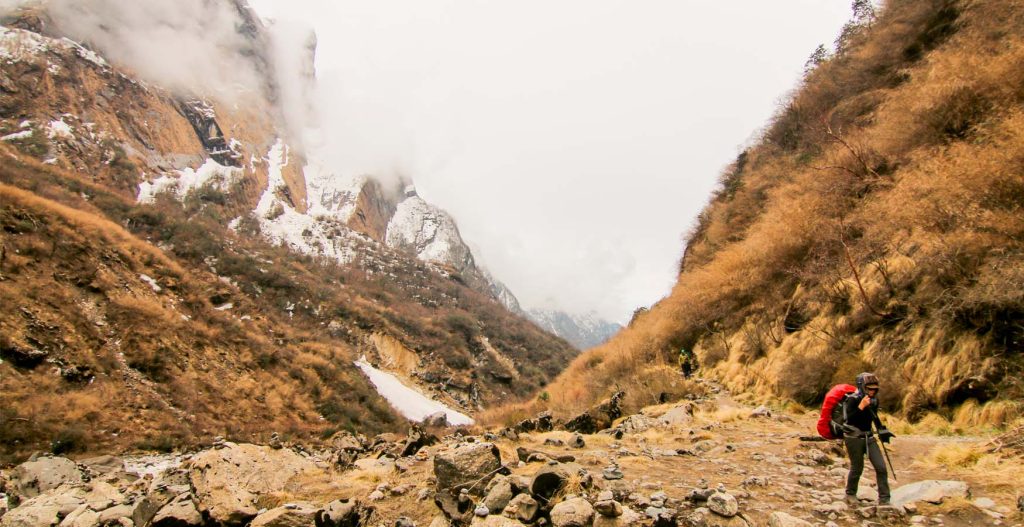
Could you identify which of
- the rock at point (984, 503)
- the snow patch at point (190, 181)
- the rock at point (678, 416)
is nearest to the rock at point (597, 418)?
the rock at point (678, 416)

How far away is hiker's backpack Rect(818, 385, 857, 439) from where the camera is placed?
15.8 feet

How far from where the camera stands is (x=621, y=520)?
382 centimetres

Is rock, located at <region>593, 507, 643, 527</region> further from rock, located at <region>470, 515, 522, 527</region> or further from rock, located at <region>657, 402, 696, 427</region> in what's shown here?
rock, located at <region>657, 402, 696, 427</region>

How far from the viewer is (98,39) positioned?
100188 mm

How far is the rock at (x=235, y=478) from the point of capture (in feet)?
16.4

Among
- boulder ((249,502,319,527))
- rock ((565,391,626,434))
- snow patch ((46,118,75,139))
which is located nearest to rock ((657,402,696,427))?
rock ((565,391,626,434))

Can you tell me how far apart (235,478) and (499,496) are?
3.80 metres

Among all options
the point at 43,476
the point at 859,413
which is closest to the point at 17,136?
the point at 43,476

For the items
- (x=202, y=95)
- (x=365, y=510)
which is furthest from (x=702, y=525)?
(x=202, y=95)

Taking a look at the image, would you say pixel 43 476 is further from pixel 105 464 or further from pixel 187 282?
pixel 187 282

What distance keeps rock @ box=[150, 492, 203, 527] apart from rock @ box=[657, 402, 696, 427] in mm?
8855

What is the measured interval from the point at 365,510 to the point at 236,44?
192402mm

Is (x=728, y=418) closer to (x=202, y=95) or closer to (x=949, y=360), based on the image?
(x=949, y=360)

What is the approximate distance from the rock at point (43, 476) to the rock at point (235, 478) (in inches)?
164
